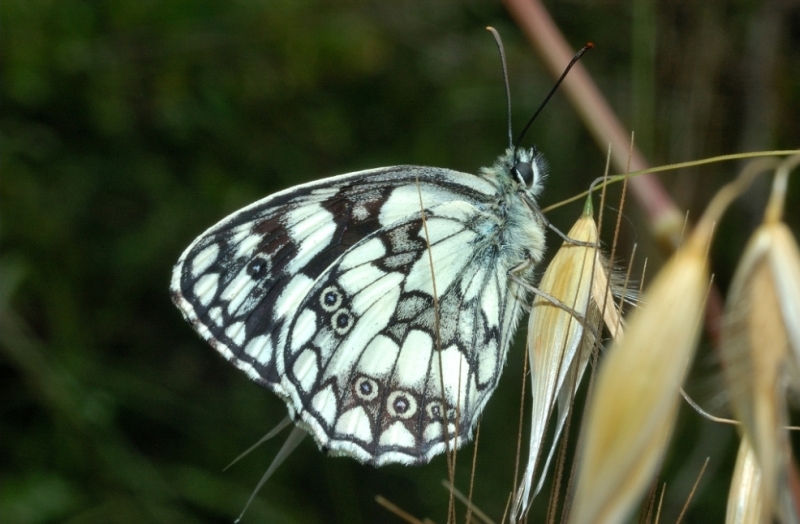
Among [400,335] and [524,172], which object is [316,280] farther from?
[524,172]

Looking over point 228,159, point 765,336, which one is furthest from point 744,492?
point 228,159

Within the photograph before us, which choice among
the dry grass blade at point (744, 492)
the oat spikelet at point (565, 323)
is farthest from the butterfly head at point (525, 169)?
the dry grass blade at point (744, 492)

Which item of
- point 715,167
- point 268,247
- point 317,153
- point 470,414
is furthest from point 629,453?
point 317,153

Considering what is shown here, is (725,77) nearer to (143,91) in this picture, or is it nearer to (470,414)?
(470,414)

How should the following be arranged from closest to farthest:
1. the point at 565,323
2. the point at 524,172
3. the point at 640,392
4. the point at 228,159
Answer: the point at 640,392, the point at 565,323, the point at 524,172, the point at 228,159

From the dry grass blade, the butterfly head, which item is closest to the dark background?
the butterfly head

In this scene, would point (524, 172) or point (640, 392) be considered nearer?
point (640, 392)

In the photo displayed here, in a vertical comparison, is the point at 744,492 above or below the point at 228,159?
below

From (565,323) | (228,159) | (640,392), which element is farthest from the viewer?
(228,159)
